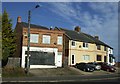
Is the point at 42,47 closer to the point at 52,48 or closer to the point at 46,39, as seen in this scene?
the point at 46,39

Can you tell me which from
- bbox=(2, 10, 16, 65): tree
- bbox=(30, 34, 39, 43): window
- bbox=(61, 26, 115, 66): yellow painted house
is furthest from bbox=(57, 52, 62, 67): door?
bbox=(2, 10, 16, 65): tree

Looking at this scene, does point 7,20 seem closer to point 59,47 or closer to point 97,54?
point 59,47

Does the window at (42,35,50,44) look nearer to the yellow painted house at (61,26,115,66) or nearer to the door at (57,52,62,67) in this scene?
the door at (57,52,62,67)

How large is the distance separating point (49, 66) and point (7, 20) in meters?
12.3

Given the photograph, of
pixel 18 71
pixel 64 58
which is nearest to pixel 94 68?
pixel 64 58

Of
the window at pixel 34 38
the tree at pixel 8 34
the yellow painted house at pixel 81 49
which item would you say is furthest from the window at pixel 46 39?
the yellow painted house at pixel 81 49

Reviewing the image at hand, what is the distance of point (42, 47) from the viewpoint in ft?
178

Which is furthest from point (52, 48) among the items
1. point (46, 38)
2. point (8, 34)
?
point (8, 34)

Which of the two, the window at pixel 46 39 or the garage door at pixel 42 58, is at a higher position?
the window at pixel 46 39

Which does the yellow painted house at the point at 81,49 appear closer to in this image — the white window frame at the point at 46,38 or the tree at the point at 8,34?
the white window frame at the point at 46,38

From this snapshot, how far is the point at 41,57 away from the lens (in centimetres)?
5388

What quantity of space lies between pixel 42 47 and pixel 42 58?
85.9 inches

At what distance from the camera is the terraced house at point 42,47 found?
5216 centimetres

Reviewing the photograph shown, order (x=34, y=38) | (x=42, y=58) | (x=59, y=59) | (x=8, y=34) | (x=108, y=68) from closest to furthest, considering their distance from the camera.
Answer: (x=8, y=34), (x=34, y=38), (x=42, y=58), (x=59, y=59), (x=108, y=68)
